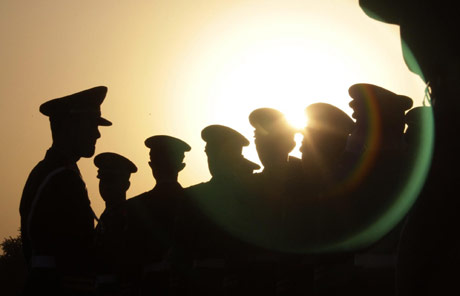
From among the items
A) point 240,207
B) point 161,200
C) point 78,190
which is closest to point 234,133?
point 161,200

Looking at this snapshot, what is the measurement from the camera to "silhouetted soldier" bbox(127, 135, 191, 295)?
888 cm

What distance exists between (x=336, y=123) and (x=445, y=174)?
15.0 ft

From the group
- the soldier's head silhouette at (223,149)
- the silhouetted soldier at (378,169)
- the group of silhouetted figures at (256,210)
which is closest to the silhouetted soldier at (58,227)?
the group of silhouetted figures at (256,210)

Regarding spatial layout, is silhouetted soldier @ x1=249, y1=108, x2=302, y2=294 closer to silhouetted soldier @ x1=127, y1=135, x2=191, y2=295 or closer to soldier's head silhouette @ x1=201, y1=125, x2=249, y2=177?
soldier's head silhouette @ x1=201, y1=125, x2=249, y2=177

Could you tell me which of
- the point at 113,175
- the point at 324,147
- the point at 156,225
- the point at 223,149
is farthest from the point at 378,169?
the point at 113,175

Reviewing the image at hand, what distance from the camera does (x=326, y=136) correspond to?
23.4 ft

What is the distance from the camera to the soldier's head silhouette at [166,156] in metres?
10.0

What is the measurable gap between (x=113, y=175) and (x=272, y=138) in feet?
14.0

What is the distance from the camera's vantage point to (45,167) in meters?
7.19

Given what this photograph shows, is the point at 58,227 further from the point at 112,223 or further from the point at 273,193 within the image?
the point at 112,223

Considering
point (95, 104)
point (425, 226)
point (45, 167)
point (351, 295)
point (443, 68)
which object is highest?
point (95, 104)

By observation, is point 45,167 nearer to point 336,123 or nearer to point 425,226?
point 336,123

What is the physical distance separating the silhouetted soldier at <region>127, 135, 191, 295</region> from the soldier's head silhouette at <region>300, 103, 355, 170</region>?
2.26 meters

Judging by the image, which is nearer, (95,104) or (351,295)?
(351,295)
